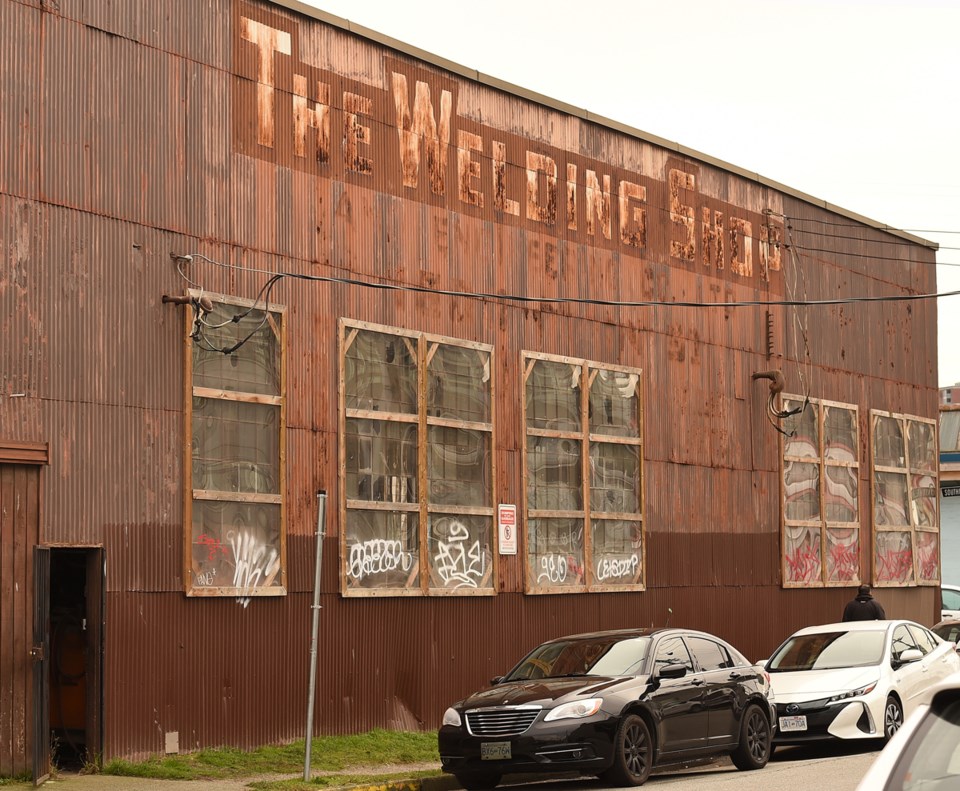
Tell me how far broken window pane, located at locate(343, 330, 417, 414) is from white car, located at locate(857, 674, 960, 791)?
45.0 feet

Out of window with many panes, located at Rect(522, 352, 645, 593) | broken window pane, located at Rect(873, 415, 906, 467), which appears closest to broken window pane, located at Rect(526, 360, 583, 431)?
window with many panes, located at Rect(522, 352, 645, 593)

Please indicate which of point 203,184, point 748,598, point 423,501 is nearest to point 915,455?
point 748,598

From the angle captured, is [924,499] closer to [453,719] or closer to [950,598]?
[950,598]

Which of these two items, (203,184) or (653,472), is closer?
(203,184)

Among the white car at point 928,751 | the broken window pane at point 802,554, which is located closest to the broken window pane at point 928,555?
the broken window pane at point 802,554

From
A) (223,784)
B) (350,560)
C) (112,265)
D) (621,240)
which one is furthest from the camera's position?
(621,240)

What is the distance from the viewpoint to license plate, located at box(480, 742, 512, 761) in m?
14.5

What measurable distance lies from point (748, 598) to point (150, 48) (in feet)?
45.8

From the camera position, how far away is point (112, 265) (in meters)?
16.2

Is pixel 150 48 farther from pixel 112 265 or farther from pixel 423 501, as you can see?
pixel 423 501

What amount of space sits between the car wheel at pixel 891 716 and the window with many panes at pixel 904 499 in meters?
11.2

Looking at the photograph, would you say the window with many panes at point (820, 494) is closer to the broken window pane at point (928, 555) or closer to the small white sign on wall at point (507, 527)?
the broken window pane at point (928, 555)

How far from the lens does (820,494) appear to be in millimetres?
27734

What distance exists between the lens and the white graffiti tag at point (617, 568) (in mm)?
22594
